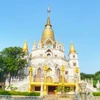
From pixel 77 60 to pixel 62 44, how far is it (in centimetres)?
794

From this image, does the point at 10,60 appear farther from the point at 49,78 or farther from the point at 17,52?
the point at 49,78

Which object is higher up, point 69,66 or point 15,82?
point 69,66

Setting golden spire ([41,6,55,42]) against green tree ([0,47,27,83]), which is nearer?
green tree ([0,47,27,83])

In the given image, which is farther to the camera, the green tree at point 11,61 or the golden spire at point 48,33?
the golden spire at point 48,33

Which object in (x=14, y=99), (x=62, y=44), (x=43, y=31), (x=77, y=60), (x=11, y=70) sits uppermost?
(x=43, y=31)

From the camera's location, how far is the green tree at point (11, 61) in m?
39.9

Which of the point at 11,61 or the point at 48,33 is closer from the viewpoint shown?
the point at 11,61

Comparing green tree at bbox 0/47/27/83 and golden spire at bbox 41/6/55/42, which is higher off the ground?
golden spire at bbox 41/6/55/42

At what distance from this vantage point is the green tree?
39906mm

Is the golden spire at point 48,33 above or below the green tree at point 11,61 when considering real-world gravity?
above

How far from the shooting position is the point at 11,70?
40188mm

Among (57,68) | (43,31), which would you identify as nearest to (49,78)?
(57,68)

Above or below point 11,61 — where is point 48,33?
above

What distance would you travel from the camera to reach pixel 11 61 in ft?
132
